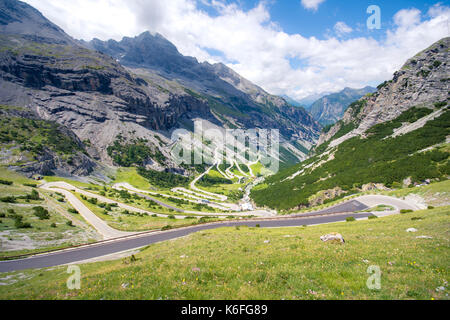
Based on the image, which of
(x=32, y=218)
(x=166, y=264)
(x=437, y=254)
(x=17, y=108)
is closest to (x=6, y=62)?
(x=17, y=108)

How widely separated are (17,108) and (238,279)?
220 m

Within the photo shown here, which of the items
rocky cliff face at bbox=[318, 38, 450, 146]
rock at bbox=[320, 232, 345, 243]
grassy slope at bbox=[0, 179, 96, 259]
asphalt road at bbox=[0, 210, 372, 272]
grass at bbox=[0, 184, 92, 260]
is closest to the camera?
rock at bbox=[320, 232, 345, 243]

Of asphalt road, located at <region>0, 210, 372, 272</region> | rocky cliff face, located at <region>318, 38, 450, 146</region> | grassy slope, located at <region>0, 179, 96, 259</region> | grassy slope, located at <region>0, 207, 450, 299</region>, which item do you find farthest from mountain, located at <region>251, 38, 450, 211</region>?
grassy slope, located at <region>0, 179, 96, 259</region>

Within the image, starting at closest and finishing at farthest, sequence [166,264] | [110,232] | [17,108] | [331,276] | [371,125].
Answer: [331,276] → [166,264] → [110,232] → [371,125] → [17,108]

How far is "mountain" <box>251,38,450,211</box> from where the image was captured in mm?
59362

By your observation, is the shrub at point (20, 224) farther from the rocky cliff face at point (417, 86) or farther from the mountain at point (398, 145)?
the rocky cliff face at point (417, 86)

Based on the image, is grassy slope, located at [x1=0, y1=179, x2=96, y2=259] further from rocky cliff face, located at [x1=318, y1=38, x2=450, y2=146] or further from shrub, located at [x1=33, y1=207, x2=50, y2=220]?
rocky cliff face, located at [x1=318, y1=38, x2=450, y2=146]

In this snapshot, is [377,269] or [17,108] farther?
[17,108]

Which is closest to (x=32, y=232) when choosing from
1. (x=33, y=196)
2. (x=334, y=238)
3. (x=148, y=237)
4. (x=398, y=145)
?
(x=148, y=237)

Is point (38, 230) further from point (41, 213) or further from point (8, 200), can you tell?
point (8, 200)

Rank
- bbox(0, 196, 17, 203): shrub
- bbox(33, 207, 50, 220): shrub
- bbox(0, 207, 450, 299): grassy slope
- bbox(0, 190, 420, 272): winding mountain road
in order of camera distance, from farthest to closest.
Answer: bbox(0, 196, 17, 203): shrub → bbox(33, 207, 50, 220): shrub → bbox(0, 190, 420, 272): winding mountain road → bbox(0, 207, 450, 299): grassy slope
